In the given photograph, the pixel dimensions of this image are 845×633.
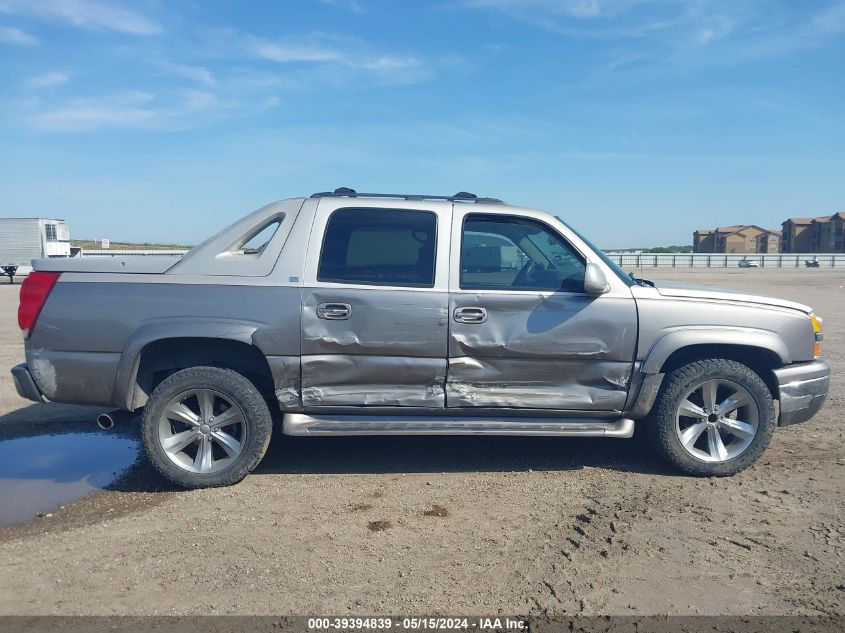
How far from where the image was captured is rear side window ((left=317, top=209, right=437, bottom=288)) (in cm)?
479

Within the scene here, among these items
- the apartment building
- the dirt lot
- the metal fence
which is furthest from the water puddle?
the apartment building

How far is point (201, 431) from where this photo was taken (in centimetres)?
471

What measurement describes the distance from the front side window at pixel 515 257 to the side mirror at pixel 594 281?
0.30ft

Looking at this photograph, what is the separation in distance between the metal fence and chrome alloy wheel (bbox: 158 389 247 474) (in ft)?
167

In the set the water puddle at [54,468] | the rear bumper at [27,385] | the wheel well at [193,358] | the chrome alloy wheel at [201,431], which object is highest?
the wheel well at [193,358]

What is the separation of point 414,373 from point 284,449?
5.24 ft

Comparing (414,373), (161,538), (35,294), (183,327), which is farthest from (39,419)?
(414,373)

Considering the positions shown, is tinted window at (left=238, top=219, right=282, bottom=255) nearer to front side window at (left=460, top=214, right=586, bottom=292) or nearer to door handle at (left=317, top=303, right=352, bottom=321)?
door handle at (left=317, top=303, right=352, bottom=321)

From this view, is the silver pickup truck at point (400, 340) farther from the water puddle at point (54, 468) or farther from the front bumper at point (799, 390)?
the water puddle at point (54, 468)

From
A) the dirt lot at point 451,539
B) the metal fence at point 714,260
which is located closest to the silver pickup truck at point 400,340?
the dirt lot at point 451,539

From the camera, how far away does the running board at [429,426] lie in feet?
15.5

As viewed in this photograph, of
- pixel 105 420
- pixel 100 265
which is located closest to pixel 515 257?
pixel 100 265

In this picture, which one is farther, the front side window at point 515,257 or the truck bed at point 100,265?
the front side window at point 515,257

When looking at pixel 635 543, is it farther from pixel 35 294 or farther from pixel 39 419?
pixel 39 419
